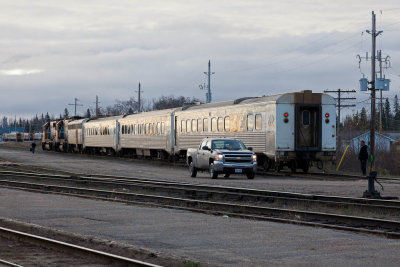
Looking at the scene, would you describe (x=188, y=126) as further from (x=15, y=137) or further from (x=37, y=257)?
(x=15, y=137)

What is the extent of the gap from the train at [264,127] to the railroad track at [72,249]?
20.6 meters

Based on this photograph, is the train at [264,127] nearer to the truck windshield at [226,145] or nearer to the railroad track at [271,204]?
the truck windshield at [226,145]

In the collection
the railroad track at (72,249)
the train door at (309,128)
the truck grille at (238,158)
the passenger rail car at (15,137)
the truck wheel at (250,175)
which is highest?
the passenger rail car at (15,137)

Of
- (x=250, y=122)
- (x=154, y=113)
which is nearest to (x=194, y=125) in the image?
(x=250, y=122)

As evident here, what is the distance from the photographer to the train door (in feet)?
107

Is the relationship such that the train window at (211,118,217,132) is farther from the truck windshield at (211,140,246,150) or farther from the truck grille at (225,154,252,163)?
the truck grille at (225,154,252,163)

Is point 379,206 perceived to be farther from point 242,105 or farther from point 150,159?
point 150,159

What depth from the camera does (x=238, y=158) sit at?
28.5 meters

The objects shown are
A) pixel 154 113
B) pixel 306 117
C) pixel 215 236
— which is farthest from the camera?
pixel 154 113

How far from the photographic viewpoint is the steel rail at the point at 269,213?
13125 millimetres

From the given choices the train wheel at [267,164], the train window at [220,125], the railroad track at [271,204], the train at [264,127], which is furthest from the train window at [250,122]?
the railroad track at [271,204]

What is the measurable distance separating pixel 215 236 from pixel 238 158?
1679 cm

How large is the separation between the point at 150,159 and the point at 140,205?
33.6m

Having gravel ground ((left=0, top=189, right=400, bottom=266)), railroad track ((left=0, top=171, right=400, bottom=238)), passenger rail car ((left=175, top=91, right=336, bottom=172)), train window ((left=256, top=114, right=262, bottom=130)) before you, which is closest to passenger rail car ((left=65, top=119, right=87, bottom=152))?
passenger rail car ((left=175, top=91, right=336, bottom=172))
